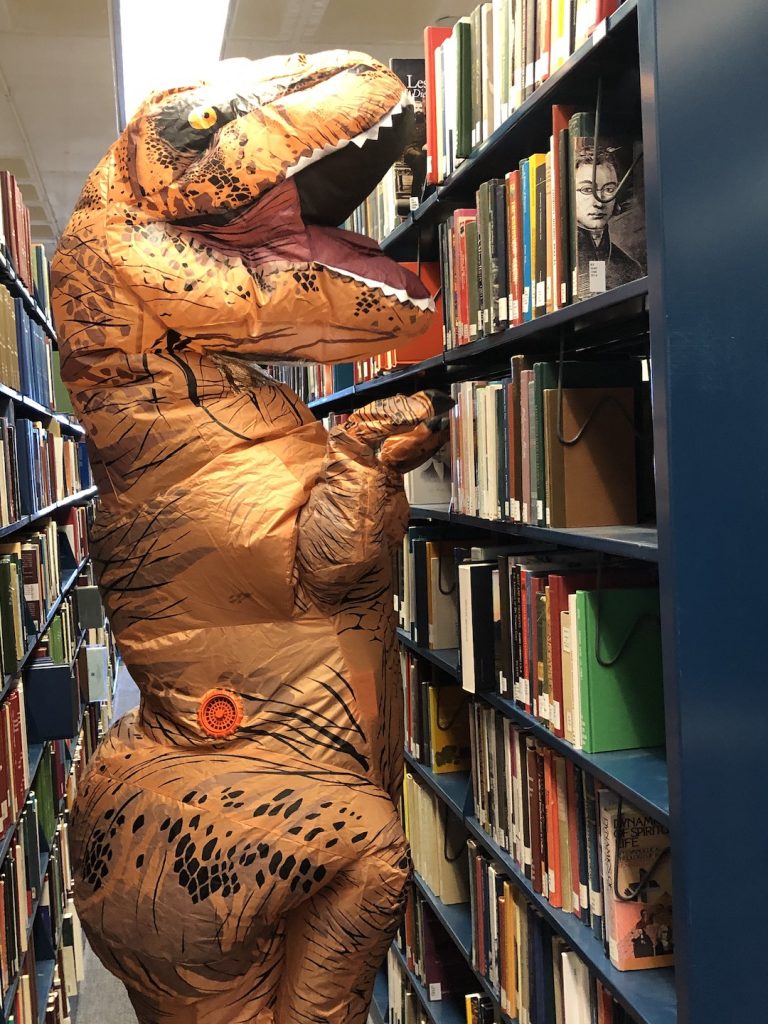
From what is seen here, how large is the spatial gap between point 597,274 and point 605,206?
10cm

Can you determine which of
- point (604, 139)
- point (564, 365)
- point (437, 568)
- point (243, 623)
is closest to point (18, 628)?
point (437, 568)

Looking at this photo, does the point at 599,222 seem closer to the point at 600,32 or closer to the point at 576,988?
the point at 600,32

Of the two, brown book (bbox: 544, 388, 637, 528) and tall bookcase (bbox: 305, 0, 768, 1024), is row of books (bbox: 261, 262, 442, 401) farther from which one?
tall bookcase (bbox: 305, 0, 768, 1024)

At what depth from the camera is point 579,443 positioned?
164 cm

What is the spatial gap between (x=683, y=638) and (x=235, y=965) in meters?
0.81

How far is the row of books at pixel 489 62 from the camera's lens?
157 cm

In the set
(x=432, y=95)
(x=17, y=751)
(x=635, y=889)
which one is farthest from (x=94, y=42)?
(x=635, y=889)

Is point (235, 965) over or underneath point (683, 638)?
underneath

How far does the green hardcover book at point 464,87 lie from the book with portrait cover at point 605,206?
1.68 ft

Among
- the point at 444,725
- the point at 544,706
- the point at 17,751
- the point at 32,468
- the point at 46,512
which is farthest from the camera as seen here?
the point at 46,512

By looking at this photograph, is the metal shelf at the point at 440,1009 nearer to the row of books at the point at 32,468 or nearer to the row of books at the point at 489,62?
the row of books at the point at 32,468

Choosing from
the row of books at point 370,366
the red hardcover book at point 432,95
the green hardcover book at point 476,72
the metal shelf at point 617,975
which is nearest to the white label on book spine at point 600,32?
the green hardcover book at point 476,72

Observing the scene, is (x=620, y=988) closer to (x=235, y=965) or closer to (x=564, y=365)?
(x=235, y=965)

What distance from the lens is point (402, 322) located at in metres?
1.69
